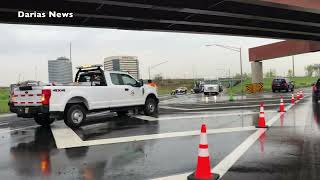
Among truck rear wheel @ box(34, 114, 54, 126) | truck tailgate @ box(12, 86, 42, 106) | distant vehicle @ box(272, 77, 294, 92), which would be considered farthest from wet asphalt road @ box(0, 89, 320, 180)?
distant vehicle @ box(272, 77, 294, 92)

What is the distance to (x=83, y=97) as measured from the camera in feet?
45.5

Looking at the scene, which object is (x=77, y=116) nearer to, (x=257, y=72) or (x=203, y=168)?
(x=203, y=168)

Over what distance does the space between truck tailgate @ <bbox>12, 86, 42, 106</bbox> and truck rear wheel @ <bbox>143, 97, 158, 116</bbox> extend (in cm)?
561

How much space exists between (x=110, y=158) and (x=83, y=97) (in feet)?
20.8

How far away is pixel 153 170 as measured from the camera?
6.76m

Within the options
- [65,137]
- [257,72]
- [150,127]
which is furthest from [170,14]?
[257,72]

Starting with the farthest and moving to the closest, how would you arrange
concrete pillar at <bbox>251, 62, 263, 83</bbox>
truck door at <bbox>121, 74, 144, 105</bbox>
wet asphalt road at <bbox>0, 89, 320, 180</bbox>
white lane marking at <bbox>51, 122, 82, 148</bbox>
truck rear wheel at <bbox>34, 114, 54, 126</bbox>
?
concrete pillar at <bbox>251, 62, 263, 83</bbox>
truck door at <bbox>121, 74, 144, 105</bbox>
truck rear wheel at <bbox>34, 114, 54, 126</bbox>
white lane marking at <bbox>51, 122, 82, 148</bbox>
wet asphalt road at <bbox>0, 89, 320, 180</bbox>

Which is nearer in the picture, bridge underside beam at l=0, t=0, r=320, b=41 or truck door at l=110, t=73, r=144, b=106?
truck door at l=110, t=73, r=144, b=106

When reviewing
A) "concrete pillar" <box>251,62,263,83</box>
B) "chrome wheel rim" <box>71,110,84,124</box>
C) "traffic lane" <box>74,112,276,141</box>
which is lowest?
"traffic lane" <box>74,112,276,141</box>

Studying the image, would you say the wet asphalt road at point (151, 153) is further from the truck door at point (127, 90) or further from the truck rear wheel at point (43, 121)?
the truck door at point (127, 90)

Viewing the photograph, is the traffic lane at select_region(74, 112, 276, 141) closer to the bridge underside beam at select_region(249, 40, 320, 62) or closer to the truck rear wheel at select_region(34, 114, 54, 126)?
the truck rear wheel at select_region(34, 114, 54, 126)

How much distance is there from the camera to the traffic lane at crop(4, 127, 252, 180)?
6.67 m

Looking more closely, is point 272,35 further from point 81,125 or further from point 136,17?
point 81,125

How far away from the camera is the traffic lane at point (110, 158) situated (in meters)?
6.67
